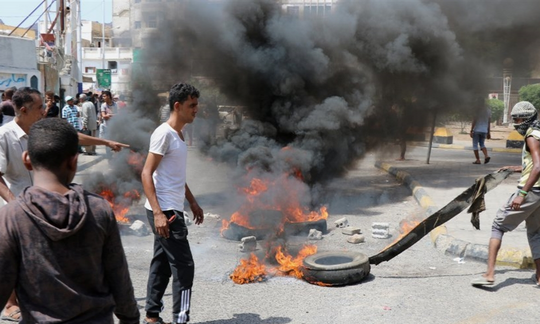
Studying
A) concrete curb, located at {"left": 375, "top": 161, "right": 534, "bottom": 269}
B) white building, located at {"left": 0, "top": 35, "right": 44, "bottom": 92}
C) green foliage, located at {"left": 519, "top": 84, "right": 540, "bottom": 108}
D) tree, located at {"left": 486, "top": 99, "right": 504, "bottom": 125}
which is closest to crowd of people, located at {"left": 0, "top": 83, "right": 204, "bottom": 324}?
concrete curb, located at {"left": 375, "top": 161, "right": 534, "bottom": 269}

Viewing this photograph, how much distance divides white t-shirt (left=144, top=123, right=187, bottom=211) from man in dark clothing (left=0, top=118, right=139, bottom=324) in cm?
163

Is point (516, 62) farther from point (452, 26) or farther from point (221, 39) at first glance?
point (221, 39)

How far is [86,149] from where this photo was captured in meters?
15.8

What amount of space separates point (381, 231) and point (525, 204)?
2.32 metres

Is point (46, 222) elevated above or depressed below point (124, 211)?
above

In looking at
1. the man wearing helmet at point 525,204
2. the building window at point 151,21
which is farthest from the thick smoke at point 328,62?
the man wearing helmet at point 525,204

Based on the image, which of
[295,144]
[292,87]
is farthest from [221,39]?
[295,144]

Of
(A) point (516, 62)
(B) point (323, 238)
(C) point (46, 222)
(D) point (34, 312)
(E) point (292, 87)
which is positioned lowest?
(B) point (323, 238)

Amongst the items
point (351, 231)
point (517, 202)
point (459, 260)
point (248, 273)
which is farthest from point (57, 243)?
point (351, 231)

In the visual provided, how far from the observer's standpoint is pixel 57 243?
6.20ft

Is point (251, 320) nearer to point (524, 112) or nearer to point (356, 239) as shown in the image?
point (356, 239)

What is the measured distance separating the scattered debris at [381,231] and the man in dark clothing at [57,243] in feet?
17.0

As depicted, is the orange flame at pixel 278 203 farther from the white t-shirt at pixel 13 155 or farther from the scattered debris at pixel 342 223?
the white t-shirt at pixel 13 155

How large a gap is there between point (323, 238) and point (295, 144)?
2972 mm
